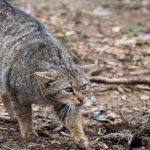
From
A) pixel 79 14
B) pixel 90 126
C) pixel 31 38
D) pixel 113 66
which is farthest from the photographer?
pixel 79 14

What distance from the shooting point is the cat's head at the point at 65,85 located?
5723mm

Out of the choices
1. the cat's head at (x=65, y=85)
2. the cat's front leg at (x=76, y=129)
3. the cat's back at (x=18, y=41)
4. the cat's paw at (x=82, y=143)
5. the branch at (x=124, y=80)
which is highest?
the cat's back at (x=18, y=41)

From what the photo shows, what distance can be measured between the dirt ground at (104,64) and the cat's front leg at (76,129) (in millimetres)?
124

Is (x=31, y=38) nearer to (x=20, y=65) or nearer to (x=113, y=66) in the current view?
(x=20, y=65)

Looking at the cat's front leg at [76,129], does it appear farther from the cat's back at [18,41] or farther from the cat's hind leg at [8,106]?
the cat's hind leg at [8,106]

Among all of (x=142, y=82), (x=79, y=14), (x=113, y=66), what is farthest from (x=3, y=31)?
(x=79, y=14)

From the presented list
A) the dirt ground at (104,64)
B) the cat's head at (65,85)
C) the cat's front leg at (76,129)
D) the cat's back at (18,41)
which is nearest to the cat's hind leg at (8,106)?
the dirt ground at (104,64)

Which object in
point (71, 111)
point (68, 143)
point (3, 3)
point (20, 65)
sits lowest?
point (68, 143)

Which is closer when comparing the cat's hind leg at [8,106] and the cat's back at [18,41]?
the cat's back at [18,41]

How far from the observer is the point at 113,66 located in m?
9.35

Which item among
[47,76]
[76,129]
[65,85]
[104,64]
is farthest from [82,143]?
[104,64]

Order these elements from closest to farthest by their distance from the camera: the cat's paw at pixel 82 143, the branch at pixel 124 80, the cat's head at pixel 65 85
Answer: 1. the cat's head at pixel 65 85
2. the cat's paw at pixel 82 143
3. the branch at pixel 124 80

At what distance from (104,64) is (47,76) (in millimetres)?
3747

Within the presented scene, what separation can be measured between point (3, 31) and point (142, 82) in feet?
7.47
